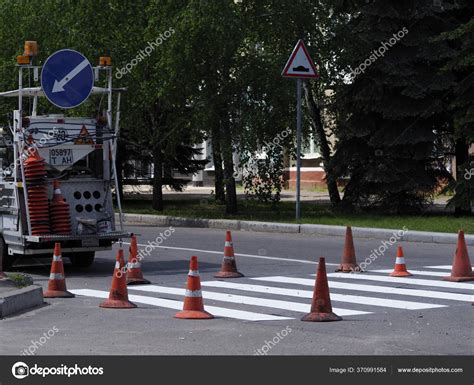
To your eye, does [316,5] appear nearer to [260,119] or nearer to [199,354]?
[260,119]

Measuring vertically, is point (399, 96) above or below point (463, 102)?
above

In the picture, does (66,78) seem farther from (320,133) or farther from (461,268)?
(320,133)

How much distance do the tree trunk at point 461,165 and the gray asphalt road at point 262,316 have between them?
24.0 feet

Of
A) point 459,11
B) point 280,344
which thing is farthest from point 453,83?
point 280,344

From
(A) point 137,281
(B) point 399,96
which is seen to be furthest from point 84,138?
(B) point 399,96

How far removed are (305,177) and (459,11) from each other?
20421 millimetres

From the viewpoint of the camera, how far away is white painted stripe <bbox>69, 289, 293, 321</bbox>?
469 inches

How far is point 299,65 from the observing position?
25172 millimetres

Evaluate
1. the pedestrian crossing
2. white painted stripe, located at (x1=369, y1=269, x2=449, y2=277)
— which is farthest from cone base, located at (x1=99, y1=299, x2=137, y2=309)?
white painted stripe, located at (x1=369, y1=269, x2=449, y2=277)

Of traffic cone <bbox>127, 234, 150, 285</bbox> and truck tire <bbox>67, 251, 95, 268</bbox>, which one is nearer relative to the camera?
traffic cone <bbox>127, 234, 150, 285</bbox>

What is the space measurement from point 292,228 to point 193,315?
519 inches

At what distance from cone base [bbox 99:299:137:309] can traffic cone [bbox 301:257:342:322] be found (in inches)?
88.0

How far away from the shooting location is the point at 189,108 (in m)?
29.6

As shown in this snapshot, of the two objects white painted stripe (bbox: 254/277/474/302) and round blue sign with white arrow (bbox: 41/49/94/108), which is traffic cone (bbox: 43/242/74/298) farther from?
round blue sign with white arrow (bbox: 41/49/94/108)
